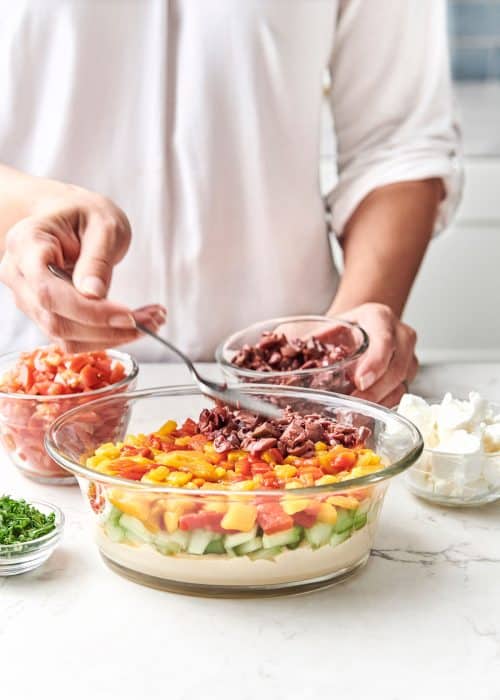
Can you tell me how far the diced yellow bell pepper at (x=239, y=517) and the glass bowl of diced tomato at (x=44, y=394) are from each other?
0.30m

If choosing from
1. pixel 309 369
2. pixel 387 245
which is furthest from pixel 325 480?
pixel 387 245

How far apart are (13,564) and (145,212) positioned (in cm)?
82

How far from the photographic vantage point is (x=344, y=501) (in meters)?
0.93

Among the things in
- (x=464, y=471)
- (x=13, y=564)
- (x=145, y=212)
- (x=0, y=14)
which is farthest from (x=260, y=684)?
(x=0, y=14)

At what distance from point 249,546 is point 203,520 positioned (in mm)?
48

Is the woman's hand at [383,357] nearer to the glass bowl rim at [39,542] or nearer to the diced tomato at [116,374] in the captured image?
the diced tomato at [116,374]

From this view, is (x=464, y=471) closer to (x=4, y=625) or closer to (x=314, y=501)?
(x=314, y=501)

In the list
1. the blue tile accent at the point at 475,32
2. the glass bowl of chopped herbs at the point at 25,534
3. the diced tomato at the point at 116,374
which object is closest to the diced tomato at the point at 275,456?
the glass bowl of chopped herbs at the point at 25,534

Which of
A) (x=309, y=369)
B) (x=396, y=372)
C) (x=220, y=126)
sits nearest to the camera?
(x=309, y=369)

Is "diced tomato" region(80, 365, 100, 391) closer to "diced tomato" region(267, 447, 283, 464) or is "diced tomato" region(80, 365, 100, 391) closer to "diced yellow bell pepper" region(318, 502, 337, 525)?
"diced tomato" region(267, 447, 283, 464)

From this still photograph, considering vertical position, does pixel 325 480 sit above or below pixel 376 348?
above

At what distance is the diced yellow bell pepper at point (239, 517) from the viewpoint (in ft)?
2.93

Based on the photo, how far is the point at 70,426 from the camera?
1.10 metres

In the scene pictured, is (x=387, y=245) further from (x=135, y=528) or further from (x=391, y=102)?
(x=135, y=528)
